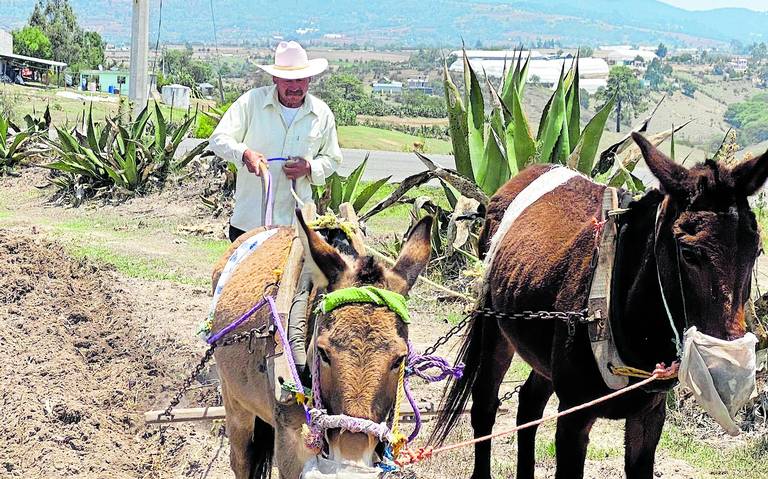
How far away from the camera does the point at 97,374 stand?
25.1 ft

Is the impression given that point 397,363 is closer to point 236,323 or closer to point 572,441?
point 236,323

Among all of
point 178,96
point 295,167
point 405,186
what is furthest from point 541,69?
point 295,167

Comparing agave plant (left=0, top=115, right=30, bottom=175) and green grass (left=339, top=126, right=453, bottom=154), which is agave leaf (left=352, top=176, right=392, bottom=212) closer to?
agave plant (left=0, top=115, right=30, bottom=175)

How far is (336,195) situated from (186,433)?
5.62 meters

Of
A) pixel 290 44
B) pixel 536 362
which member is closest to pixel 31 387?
pixel 290 44

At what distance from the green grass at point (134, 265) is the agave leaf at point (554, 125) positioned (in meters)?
3.95

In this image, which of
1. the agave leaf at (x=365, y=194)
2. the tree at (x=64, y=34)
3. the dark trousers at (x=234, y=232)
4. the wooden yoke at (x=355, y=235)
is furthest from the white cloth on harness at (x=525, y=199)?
the tree at (x=64, y=34)

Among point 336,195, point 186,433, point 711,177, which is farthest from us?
point 336,195

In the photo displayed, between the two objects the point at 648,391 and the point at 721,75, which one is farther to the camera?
the point at 721,75

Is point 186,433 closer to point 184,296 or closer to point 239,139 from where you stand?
point 239,139

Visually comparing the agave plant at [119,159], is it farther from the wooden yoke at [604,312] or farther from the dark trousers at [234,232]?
the wooden yoke at [604,312]

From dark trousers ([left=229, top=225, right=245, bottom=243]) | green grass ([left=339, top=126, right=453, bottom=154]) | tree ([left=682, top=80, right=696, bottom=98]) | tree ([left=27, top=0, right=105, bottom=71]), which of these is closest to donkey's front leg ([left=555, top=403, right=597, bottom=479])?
dark trousers ([left=229, top=225, right=245, bottom=243])

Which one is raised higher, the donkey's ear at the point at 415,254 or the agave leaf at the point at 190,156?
Answer: the donkey's ear at the point at 415,254

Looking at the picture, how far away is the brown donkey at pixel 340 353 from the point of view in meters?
3.12
